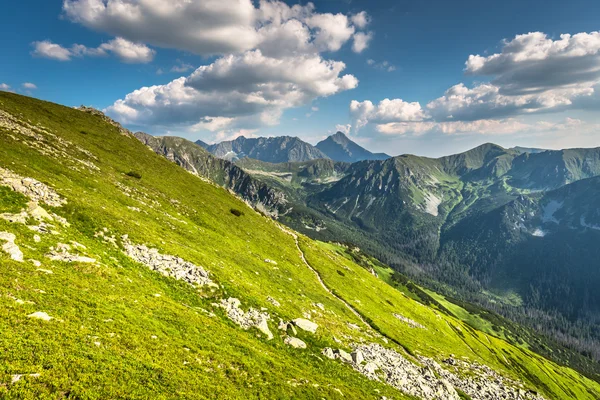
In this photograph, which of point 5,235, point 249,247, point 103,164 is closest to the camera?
point 5,235

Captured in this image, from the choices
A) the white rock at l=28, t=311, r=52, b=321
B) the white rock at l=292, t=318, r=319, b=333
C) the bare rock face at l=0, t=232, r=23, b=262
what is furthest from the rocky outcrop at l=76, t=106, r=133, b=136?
the white rock at l=28, t=311, r=52, b=321

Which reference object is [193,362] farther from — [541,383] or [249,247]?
[541,383]

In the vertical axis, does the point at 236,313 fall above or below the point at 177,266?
below

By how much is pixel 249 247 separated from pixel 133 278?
109ft

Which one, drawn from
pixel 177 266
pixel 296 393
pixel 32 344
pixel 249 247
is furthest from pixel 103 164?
pixel 296 393

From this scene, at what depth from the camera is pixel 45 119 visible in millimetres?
73938

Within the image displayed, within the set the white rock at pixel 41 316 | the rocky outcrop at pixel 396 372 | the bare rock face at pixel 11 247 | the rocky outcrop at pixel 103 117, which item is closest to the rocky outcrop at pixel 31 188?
the bare rock face at pixel 11 247

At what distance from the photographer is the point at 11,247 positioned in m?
22.6

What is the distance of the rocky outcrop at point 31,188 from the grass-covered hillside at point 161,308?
187 mm

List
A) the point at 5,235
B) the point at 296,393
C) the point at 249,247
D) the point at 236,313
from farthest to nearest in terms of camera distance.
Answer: the point at 249,247
the point at 236,313
the point at 5,235
the point at 296,393

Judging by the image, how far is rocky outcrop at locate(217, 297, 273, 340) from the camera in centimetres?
3025

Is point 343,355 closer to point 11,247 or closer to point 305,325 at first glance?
point 305,325

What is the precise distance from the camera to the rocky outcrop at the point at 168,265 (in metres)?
32.3

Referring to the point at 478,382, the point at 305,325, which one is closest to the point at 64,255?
the point at 305,325
